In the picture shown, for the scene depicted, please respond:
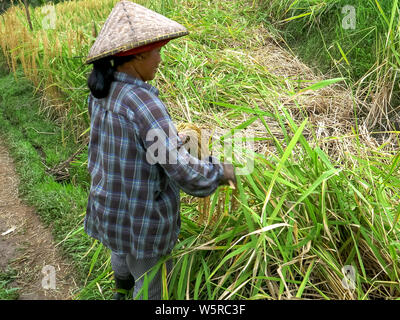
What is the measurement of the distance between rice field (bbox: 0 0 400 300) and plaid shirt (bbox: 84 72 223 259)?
0.22 metres

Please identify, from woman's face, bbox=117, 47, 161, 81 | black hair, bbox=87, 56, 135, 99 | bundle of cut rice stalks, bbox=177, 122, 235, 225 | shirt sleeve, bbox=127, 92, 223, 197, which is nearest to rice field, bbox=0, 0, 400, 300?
bundle of cut rice stalks, bbox=177, 122, 235, 225

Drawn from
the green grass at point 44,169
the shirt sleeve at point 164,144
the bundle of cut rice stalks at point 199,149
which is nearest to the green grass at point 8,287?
the green grass at point 44,169

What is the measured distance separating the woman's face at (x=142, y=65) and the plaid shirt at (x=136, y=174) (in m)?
0.03

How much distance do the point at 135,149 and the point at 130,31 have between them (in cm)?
36

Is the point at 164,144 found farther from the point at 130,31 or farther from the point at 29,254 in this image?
the point at 29,254

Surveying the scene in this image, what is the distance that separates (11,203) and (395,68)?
2801mm

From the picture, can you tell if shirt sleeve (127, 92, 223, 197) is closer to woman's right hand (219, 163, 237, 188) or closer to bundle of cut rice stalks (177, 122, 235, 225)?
woman's right hand (219, 163, 237, 188)

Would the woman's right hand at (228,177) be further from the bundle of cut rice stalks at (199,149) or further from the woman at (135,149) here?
the bundle of cut rice stalks at (199,149)

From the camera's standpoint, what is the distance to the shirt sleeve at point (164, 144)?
3.58ft

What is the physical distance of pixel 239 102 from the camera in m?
2.60

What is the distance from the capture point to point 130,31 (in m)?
1.11

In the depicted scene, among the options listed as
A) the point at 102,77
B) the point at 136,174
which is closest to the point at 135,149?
the point at 136,174
